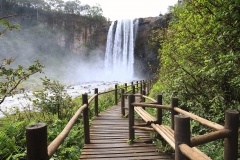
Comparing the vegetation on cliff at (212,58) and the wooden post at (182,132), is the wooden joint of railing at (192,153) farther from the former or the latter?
the vegetation on cliff at (212,58)

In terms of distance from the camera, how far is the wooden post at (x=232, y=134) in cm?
143

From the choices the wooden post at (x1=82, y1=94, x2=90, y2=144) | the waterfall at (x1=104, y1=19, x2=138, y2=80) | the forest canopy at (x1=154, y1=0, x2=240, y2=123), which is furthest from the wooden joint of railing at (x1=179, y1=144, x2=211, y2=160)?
the waterfall at (x1=104, y1=19, x2=138, y2=80)

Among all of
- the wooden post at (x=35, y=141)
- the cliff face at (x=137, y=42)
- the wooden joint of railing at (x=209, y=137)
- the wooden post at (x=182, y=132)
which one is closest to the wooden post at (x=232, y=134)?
the wooden joint of railing at (x=209, y=137)

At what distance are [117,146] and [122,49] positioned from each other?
28208 millimetres

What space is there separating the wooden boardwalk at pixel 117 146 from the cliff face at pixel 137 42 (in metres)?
17.9

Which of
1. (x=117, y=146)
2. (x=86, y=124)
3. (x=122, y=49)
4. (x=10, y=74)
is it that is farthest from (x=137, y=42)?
(x=10, y=74)

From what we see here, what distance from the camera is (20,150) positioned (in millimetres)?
3363

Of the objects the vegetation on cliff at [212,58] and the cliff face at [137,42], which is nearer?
the vegetation on cliff at [212,58]

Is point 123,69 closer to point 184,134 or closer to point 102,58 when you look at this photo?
point 102,58

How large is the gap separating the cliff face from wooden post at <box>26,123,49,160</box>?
69.3 feet

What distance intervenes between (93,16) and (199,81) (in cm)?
4670

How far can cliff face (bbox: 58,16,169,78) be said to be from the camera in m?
29.7

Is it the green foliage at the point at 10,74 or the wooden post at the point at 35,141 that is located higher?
the green foliage at the point at 10,74

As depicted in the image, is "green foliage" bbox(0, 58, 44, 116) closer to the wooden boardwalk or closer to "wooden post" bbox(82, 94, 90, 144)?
"wooden post" bbox(82, 94, 90, 144)
